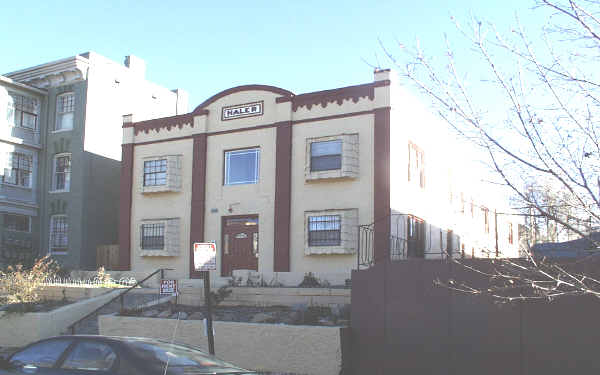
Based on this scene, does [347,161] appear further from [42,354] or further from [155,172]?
[42,354]

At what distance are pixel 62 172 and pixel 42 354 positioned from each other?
20.2m

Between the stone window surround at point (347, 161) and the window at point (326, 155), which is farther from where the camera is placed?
the window at point (326, 155)

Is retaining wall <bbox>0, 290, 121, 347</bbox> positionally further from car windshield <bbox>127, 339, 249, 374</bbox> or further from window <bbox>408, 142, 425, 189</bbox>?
window <bbox>408, 142, 425, 189</bbox>

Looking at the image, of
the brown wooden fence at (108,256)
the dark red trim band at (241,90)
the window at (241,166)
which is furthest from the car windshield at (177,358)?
the brown wooden fence at (108,256)

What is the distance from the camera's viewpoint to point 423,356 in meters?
12.6

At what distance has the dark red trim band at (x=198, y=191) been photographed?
22078 mm

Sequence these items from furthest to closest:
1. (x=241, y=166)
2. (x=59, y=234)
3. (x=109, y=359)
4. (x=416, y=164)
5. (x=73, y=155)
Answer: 1. (x=59, y=234)
2. (x=73, y=155)
3. (x=241, y=166)
4. (x=416, y=164)
5. (x=109, y=359)

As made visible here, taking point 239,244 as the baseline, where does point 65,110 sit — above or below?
above

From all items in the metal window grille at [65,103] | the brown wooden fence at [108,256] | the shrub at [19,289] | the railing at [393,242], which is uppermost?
the metal window grille at [65,103]

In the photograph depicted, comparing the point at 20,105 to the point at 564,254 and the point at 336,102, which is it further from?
the point at 564,254

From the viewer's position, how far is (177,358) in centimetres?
793

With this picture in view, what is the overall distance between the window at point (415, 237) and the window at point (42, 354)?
1279 cm

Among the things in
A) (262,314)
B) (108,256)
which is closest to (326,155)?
(262,314)

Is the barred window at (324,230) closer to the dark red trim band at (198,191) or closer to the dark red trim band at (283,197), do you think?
the dark red trim band at (283,197)
